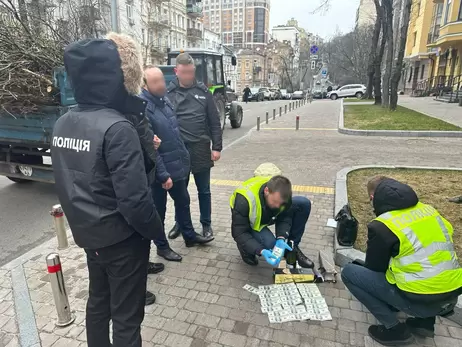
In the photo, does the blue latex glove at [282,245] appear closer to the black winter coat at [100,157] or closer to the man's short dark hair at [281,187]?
the man's short dark hair at [281,187]

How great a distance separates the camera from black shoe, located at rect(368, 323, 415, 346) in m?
2.39

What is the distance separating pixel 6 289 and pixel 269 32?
117 m

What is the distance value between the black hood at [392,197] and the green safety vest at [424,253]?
A: 0.05 metres

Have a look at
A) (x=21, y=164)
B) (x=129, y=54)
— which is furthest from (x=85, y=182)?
(x=21, y=164)

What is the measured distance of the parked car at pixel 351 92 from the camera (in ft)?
123

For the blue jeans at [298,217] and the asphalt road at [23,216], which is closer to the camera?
the blue jeans at [298,217]

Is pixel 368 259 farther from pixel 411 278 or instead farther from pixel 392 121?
pixel 392 121

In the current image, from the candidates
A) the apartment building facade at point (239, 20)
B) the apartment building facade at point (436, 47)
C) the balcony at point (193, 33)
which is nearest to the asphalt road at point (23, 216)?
the apartment building facade at point (436, 47)

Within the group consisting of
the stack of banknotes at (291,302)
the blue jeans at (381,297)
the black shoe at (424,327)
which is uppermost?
the blue jeans at (381,297)

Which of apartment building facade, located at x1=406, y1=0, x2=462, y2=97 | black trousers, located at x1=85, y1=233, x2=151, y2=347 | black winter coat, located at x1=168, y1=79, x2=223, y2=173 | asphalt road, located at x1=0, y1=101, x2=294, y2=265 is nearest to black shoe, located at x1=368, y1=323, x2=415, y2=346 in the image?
black trousers, located at x1=85, y1=233, x2=151, y2=347

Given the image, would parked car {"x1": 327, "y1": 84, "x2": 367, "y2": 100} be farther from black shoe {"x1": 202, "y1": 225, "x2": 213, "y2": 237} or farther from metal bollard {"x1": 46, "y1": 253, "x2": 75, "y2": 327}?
metal bollard {"x1": 46, "y1": 253, "x2": 75, "y2": 327}

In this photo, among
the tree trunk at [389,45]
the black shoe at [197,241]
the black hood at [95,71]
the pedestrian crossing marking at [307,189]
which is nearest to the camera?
the black hood at [95,71]

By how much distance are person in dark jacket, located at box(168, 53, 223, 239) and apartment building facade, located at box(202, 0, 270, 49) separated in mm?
97936

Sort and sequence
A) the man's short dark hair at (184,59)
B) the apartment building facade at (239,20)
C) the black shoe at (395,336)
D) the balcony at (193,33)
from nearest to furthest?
1. the black shoe at (395,336)
2. the man's short dark hair at (184,59)
3. the balcony at (193,33)
4. the apartment building facade at (239,20)
